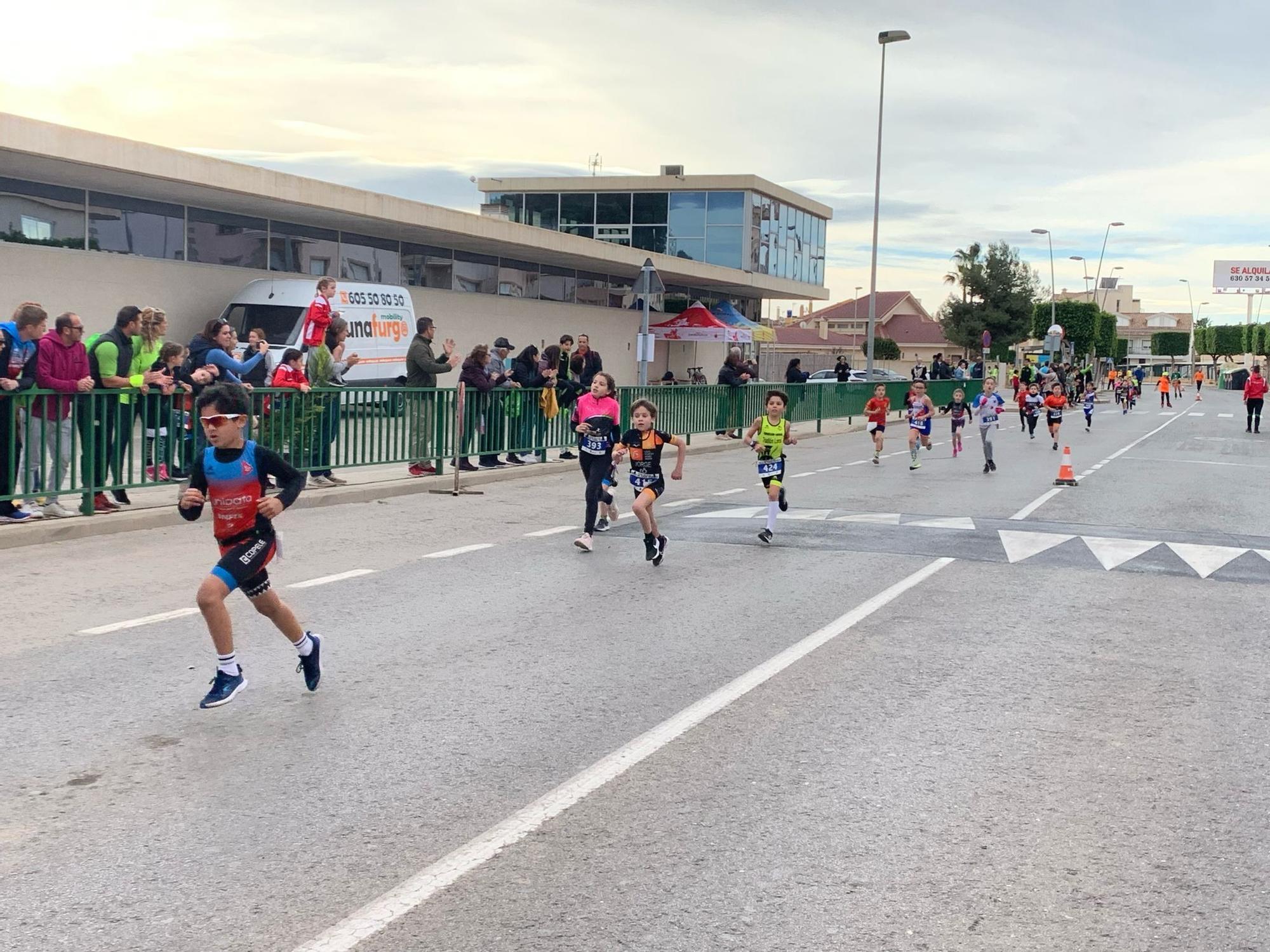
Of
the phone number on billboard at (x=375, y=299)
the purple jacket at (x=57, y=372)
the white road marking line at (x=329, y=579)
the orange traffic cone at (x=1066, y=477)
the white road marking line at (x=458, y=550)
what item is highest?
the phone number on billboard at (x=375, y=299)

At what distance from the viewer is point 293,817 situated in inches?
177

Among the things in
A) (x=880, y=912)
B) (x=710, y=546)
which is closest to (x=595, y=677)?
(x=880, y=912)

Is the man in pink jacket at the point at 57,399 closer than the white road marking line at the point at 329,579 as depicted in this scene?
No

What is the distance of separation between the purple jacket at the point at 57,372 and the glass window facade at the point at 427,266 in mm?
21585

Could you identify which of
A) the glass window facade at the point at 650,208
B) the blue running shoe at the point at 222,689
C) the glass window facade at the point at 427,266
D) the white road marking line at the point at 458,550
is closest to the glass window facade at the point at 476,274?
the glass window facade at the point at 427,266

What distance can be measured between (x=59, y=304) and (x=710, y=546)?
15713 millimetres

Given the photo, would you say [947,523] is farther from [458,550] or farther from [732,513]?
[458,550]

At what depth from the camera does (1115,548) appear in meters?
11.8

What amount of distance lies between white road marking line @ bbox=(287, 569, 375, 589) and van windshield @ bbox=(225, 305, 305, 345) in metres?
15.7

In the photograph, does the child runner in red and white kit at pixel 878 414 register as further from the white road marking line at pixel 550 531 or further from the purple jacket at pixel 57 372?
the purple jacket at pixel 57 372

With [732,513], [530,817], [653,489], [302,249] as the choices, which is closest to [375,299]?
[302,249]

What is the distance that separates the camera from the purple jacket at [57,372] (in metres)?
11.0

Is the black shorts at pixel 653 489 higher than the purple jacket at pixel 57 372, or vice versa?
the purple jacket at pixel 57 372

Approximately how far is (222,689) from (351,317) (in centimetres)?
2047
